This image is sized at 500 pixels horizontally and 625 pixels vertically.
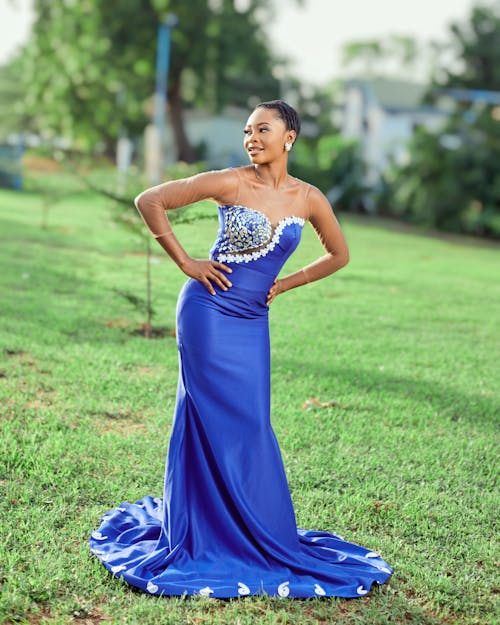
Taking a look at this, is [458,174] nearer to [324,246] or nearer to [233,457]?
[324,246]

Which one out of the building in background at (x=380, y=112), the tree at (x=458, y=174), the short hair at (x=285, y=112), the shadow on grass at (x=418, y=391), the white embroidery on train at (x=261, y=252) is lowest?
the shadow on grass at (x=418, y=391)

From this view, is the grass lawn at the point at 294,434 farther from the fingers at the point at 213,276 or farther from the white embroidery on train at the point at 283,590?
the fingers at the point at 213,276

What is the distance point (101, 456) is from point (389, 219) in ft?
85.1

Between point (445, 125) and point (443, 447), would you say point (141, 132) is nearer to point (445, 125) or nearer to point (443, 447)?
point (445, 125)

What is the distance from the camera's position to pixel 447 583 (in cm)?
395

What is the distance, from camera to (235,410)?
3.89 metres

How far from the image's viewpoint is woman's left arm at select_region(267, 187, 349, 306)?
3998mm

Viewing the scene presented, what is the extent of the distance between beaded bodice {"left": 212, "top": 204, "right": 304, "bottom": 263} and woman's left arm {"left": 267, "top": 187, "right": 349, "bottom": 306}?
0.19 m

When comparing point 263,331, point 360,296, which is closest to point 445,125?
point 360,296

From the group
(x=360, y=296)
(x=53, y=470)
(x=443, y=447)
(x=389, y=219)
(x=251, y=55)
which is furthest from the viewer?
(x=251, y=55)

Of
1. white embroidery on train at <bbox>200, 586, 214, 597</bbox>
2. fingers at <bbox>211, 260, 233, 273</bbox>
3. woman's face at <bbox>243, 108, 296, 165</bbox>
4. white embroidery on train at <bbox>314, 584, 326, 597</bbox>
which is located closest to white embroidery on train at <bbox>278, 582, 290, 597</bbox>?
white embroidery on train at <bbox>314, 584, 326, 597</bbox>

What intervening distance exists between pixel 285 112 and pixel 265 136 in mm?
155

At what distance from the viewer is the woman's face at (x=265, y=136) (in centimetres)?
373

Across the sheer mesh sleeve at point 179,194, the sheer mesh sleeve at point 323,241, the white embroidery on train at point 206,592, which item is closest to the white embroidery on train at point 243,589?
the white embroidery on train at point 206,592
